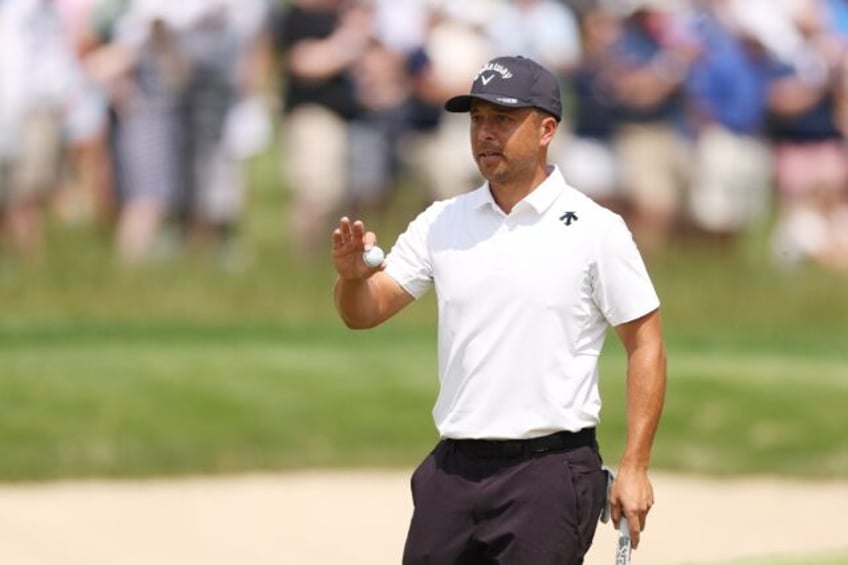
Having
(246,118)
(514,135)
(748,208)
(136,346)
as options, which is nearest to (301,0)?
(246,118)

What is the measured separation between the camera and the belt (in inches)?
241

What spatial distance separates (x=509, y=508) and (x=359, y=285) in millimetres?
827

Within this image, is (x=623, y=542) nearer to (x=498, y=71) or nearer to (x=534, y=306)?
(x=534, y=306)

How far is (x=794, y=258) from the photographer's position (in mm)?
18750

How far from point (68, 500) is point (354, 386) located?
119 inches

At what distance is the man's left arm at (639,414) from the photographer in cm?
607

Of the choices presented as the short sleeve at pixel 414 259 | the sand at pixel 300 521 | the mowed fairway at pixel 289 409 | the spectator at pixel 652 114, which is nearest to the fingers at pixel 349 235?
the short sleeve at pixel 414 259

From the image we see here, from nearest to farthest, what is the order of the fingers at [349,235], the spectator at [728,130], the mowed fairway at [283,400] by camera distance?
the fingers at [349,235]
the mowed fairway at [283,400]
the spectator at [728,130]

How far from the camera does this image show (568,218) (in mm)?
6102

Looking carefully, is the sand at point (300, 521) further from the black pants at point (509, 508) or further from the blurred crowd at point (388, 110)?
the blurred crowd at point (388, 110)

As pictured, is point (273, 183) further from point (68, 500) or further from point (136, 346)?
point (68, 500)

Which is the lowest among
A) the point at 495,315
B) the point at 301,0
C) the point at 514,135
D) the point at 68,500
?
the point at 68,500

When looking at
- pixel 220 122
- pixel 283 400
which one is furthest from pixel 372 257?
pixel 220 122

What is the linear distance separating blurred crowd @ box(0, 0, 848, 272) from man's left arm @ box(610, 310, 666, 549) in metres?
11.2
